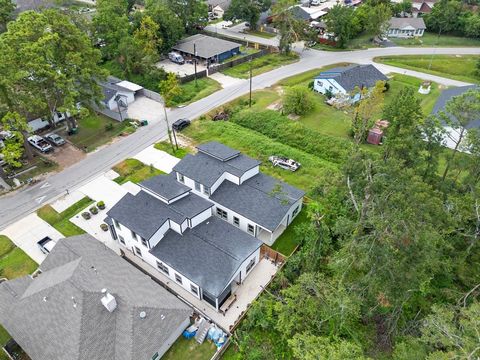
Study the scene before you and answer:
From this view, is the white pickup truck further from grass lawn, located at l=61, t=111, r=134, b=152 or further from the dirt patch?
grass lawn, located at l=61, t=111, r=134, b=152

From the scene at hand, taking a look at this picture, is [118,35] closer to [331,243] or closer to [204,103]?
[204,103]

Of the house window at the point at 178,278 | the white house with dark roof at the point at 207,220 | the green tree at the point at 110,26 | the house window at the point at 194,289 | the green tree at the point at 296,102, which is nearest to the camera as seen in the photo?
the house window at the point at 194,289

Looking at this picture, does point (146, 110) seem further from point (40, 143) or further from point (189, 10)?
point (189, 10)

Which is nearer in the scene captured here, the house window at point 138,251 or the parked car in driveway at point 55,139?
the house window at point 138,251

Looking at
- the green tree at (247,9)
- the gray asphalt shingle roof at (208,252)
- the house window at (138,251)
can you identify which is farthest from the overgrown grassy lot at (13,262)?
the green tree at (247,9)

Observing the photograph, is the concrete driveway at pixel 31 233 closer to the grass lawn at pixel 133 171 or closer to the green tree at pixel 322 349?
the grass lawn at pixel 133 171

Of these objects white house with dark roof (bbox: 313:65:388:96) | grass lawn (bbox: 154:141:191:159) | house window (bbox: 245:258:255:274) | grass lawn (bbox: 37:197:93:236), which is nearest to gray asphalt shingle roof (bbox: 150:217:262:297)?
house window (bbox: 245:258:255:274)

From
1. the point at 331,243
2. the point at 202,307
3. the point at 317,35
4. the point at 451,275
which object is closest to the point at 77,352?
the point at 202,307

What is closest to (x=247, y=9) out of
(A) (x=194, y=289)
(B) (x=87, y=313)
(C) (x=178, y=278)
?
(C) (x=178, y=278)
